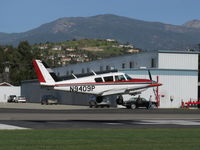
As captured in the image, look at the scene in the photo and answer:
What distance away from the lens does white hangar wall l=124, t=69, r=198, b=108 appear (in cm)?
8188

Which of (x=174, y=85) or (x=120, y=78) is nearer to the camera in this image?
(x=120, y=78)

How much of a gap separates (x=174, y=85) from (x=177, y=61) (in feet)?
21.0

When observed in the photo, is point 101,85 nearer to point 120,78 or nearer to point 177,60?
point 120,78

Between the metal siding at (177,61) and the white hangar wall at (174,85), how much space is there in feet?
11.1

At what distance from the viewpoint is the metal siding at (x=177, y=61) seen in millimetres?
87625

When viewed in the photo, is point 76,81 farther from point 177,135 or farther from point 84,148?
point 84,148

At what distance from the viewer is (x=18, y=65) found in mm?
198875

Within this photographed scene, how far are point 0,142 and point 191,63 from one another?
71056mm

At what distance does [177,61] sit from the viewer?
8844 cm

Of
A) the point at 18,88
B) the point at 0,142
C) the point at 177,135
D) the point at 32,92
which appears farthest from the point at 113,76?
the point at 18,88

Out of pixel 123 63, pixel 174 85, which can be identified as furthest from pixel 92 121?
pixel 123 63

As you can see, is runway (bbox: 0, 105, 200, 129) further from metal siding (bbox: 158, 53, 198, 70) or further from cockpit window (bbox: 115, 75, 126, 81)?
metal siding (bbox: 158, 53, 198, 70)

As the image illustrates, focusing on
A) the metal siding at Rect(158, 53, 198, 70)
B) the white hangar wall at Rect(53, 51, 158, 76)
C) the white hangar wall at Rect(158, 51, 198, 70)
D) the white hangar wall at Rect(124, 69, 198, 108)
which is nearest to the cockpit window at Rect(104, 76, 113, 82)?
the white hangar wall at Rect(124, 69, 198, 108)

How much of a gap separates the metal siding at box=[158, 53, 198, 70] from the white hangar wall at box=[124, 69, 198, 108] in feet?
11.1
